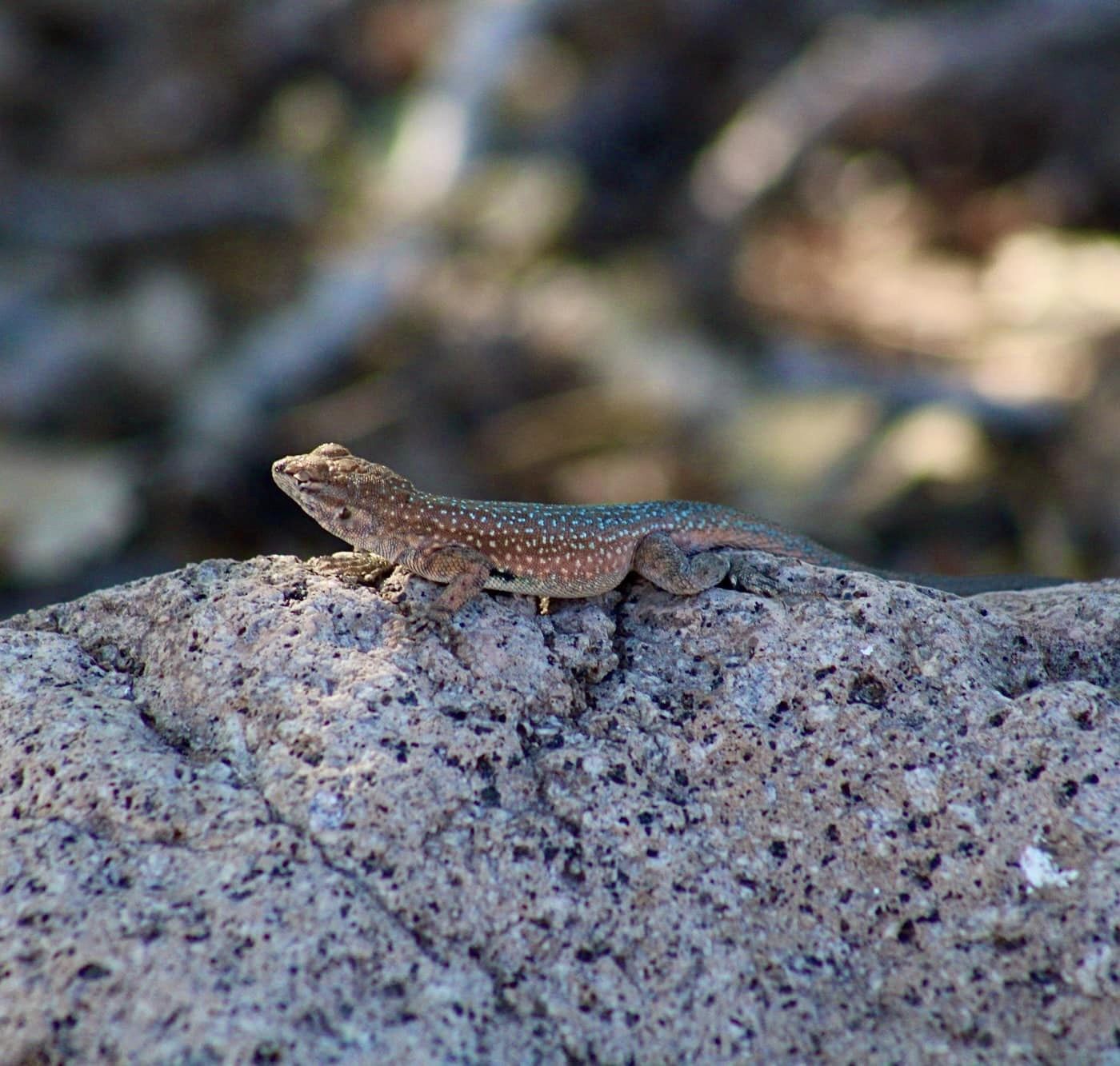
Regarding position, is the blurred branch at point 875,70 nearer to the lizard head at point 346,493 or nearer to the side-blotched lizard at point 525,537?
the side-blotched lizard at point 525,537

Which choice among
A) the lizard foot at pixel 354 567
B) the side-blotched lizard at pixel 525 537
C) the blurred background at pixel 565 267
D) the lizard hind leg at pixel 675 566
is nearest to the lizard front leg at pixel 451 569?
the side-blotched lizard at pixel 525 537

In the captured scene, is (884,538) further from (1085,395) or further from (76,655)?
(76,655)

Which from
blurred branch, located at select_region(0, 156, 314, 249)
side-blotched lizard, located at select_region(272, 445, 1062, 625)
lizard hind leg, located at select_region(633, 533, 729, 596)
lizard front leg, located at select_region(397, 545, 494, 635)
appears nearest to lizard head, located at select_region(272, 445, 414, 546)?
side-blotched lizard, located at select_region(272, 445, 1062, 625)

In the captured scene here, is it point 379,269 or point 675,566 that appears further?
point 379,269

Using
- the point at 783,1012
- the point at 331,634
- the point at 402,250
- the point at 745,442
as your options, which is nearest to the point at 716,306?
the point at 745,442

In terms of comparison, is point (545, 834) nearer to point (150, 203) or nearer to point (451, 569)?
point (451, 569)

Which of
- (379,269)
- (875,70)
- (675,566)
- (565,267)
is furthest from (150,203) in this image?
(675,566)
